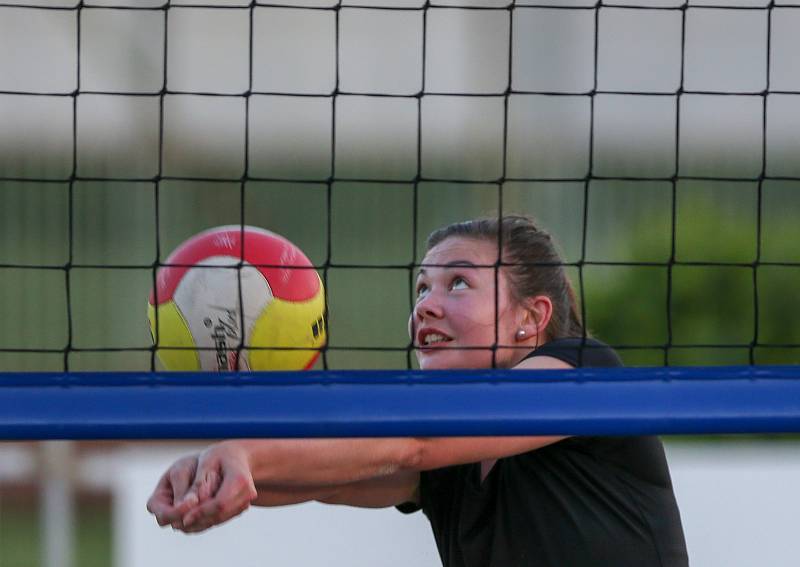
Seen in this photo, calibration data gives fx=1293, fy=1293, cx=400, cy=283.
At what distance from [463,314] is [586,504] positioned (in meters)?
0.37

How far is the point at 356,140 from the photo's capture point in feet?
30.8

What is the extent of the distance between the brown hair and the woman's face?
29 mm

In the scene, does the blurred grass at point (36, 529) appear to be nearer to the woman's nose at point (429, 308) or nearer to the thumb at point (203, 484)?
the woman's nose at point (429, 308)

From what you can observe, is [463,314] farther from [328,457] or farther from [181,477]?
[181,477]

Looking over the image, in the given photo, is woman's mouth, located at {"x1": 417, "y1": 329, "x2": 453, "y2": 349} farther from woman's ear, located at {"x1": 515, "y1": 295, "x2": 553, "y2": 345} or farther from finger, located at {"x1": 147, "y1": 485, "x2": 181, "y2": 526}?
finger, located at {"x1": 147, "y1": 485, "x2": 181, "y2": 526}

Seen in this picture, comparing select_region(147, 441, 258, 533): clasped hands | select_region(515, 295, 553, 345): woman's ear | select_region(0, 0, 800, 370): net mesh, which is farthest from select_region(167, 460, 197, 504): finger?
select_region(0, 0, 800, 370): net mesh

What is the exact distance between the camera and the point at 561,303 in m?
2.24

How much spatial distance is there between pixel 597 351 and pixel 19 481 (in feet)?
17.9

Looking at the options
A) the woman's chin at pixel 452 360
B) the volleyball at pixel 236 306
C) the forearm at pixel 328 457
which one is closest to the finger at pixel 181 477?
the forearm at pixel 328 457

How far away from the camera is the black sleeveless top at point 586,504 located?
6.61ft

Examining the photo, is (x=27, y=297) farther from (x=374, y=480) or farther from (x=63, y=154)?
(x=374, y=480)

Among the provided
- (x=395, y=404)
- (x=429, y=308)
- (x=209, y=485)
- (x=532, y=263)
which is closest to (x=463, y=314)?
(x=429, y=308)

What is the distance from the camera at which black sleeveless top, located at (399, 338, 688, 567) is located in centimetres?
202

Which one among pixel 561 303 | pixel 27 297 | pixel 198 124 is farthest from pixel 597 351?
pixel 198 124
